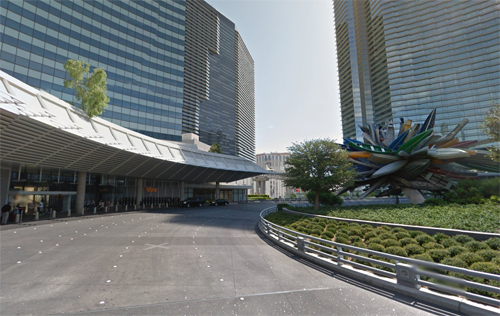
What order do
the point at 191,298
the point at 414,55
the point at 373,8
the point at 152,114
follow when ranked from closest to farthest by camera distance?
1. the point at 191,298
2. the point at 152,114
3. the point at 414,55
4. the point at 373,8

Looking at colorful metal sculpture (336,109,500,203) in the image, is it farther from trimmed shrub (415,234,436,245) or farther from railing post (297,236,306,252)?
railing post (297,236,306,252)

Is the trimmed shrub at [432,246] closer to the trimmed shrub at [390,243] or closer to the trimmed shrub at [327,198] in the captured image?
the trimmed shrub at [390,243]

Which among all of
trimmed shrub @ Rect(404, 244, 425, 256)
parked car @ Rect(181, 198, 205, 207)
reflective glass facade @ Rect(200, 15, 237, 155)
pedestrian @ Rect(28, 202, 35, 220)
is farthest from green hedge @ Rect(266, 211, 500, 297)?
reflective glass facade @ Rect(200, 15, 237, 155)

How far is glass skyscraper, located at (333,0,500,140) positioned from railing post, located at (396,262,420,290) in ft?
252

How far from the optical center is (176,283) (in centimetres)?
693

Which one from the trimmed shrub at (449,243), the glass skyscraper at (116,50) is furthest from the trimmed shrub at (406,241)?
the glass skyscraper at (116,50)

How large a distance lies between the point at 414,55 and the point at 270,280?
325 feet

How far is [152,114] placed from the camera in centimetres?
5397

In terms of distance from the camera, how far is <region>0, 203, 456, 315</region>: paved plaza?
5469mm

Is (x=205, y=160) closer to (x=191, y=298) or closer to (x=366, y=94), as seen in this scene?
(x=191, y=298)

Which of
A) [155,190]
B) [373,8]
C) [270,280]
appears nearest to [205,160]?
[155,190]

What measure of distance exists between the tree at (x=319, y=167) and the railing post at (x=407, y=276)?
17.0m

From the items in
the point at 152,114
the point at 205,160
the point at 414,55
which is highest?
the point at 414,55

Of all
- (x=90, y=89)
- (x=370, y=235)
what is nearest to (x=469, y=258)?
(x=370, y=235)
